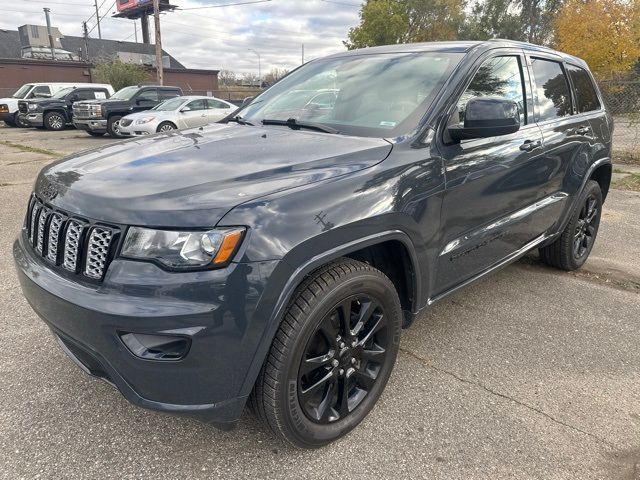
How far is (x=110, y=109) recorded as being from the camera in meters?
15.6

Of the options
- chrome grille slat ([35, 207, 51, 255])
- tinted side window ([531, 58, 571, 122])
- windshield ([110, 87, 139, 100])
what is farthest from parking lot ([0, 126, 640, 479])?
windshield ([110, 87, 139, 100])

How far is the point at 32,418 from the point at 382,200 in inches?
76.6

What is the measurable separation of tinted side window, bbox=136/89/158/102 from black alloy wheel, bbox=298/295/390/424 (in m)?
16.1

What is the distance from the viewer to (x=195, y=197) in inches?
70.0

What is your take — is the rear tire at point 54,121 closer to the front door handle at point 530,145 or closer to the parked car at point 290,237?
the parked car at point 290,237

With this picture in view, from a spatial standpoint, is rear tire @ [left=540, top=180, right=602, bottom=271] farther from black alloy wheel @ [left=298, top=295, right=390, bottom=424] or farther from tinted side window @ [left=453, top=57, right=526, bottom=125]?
black alloy wheel @ [left=298, top=295, right=390, bottom=424]

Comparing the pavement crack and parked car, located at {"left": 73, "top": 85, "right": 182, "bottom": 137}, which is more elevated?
parked car, located at {"left": 73, "top": 85, "right": 182, "bottom": 137}

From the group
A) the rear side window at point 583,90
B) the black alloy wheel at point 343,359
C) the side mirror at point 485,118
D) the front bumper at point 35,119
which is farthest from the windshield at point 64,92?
the black alloy wheel at point 343,359

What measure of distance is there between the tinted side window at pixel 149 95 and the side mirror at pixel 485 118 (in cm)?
1587

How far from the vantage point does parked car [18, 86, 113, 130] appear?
18.3m

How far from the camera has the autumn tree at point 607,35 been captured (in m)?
22.1

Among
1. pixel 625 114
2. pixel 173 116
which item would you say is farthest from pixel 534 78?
pixel 173 116

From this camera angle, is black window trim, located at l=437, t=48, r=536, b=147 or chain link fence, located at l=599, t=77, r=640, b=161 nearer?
black window trim, located at l=437, t=48, r=536, b=147

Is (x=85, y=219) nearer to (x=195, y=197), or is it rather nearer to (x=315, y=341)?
(x=195, y=197)
